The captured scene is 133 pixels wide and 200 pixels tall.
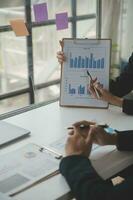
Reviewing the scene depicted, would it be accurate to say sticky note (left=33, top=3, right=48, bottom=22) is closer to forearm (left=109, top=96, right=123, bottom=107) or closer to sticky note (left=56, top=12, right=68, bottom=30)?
sticky note (left=56, top=12, right=68, bottom=30)

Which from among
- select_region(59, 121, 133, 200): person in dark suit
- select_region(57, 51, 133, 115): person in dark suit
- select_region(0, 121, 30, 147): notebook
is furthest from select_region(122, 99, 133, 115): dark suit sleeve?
select_region(0, 121, 30, 147): notebook

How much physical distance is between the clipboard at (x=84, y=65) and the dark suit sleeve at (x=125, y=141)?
1.40 feet

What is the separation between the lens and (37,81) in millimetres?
2689

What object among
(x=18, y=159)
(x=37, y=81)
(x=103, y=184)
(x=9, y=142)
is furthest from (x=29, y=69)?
(x=103, y=184)

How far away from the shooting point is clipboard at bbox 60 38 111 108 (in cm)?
181

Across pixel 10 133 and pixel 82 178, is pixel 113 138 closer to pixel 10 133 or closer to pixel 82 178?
pixel 82 178

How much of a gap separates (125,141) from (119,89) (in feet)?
1.91

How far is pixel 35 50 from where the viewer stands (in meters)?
2.62

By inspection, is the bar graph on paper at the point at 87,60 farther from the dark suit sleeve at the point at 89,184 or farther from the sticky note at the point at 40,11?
the dark suit sleeve at the point at 89,184

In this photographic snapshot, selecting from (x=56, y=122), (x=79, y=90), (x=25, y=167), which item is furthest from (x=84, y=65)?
(x=25, y=167)

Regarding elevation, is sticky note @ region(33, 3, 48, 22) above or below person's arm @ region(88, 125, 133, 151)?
above

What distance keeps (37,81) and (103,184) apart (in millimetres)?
1682

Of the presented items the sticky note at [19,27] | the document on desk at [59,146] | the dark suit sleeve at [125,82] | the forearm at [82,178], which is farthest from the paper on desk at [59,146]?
the sticky note at [19,27]

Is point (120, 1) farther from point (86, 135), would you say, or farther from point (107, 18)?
point (86, 135)
